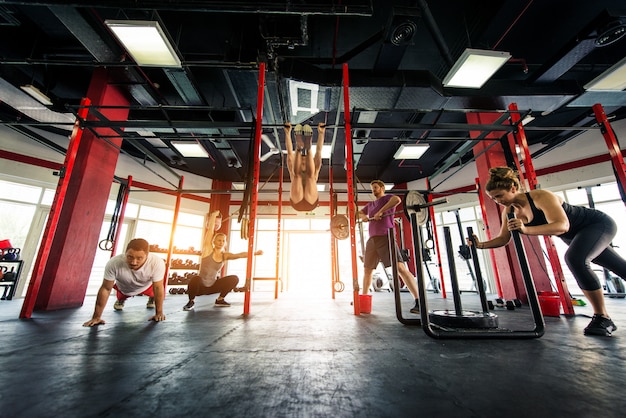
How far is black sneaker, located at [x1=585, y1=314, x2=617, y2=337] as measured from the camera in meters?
1.78

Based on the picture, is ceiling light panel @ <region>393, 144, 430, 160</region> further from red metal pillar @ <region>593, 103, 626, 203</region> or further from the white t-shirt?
the white t-shirt

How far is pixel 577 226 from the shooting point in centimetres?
207

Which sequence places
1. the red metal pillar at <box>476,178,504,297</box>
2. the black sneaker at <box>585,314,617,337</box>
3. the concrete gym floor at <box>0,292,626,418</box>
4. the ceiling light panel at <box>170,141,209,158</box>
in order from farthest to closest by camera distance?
the ceiling light panel at <box>170,141,209,158</box> < the red metal pillar at <box>476,178,504,297</box> < the black sneaker at <box>585,314,617,337</box> < the concrete gym floor at <box>0,292,626,418</box>

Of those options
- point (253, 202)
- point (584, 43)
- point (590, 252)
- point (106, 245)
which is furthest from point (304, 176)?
point (584, 43)

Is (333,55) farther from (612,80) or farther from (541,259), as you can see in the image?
(541,259)

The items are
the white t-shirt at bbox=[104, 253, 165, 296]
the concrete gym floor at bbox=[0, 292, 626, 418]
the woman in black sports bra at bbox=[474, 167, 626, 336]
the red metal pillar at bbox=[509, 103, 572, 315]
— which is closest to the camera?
the concrete gym floor at bbox=[0, 292, 626, 418]

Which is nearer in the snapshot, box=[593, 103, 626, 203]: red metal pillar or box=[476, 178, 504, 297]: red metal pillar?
box=[593, 103, 626, 203]: red metal pillar

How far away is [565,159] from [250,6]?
9.57 meters

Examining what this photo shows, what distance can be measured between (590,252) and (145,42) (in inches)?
224

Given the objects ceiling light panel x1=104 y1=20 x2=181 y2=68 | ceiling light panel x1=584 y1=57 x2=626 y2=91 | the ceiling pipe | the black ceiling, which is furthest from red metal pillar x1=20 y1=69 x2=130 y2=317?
ceiling light panel x1=584 y1=57 x2=626 y2=91

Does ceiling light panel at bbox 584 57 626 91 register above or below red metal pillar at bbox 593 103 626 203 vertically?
above

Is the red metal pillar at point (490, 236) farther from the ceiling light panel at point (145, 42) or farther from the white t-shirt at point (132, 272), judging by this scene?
the ceiling light panel at point (145, 42)

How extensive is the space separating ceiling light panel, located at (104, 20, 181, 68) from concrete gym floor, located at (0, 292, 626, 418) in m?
3.73

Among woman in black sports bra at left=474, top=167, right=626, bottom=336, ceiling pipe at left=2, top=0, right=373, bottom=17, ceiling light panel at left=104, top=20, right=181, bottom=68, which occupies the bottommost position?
woman in black sports bra at left=474, top=167, right=626, bottom=336
